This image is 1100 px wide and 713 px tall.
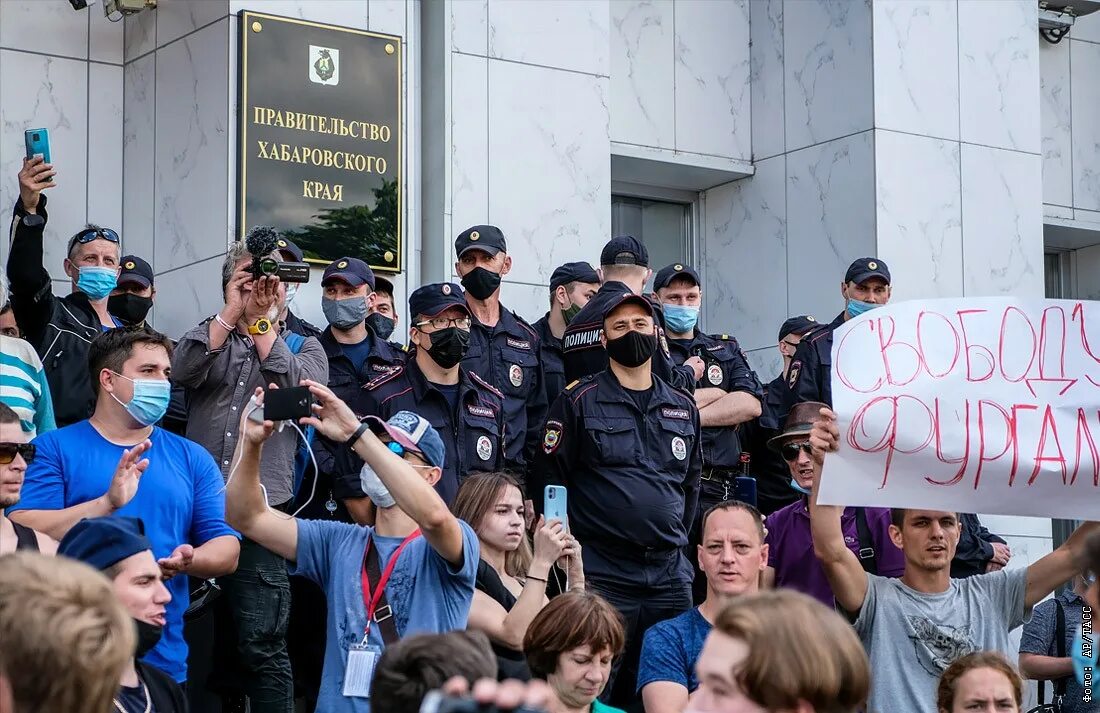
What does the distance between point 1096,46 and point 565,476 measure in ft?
33.1

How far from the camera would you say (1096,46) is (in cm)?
1662

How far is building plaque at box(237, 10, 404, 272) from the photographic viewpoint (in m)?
10.7

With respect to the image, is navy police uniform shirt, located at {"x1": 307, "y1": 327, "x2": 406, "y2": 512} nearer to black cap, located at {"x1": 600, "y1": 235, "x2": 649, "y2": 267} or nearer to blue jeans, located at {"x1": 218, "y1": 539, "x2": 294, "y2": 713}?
blue jeans, located at {"x1": 218, "y1": 539, "x2": 294, "y2": 713}

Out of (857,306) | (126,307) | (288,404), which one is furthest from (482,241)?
(288,404)

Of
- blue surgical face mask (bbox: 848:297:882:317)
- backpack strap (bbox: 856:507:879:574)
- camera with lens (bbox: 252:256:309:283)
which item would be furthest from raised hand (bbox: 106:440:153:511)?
blue surgical face mask (bbox: 848:297:882:317)

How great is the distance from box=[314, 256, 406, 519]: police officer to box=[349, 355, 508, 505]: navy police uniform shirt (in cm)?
18

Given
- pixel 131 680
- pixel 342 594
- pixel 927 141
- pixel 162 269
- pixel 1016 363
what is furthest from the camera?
pixel 927 141

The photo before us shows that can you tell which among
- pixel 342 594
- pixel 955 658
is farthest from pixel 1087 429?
pixel 342 594

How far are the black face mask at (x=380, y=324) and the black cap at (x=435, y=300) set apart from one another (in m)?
0.95

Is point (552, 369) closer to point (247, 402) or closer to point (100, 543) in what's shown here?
point (247, 402)

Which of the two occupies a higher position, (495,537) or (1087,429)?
(1087,429)

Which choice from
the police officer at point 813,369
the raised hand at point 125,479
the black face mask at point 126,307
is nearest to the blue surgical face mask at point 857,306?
the police officer at point 813,369

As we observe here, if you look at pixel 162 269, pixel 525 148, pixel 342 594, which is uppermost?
pixel 525 148

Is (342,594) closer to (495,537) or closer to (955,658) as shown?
(495,537)
